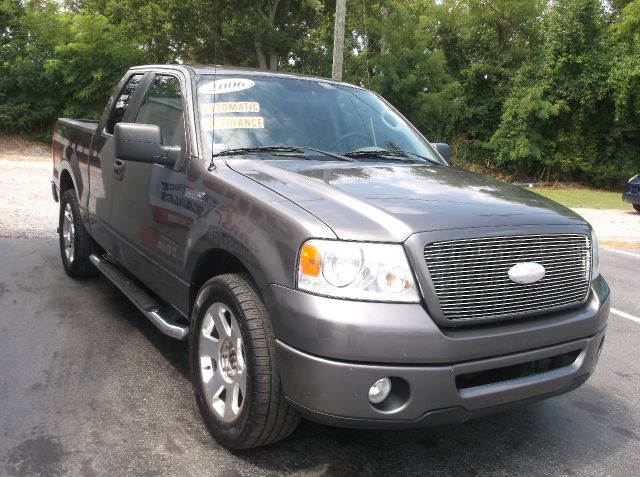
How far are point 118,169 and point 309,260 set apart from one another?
2.33 meters

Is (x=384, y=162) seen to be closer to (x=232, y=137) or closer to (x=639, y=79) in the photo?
A: (x=232, y=137)

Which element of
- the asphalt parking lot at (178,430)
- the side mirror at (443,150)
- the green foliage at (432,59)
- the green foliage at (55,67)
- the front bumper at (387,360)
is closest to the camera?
the front bumper at (387,360)

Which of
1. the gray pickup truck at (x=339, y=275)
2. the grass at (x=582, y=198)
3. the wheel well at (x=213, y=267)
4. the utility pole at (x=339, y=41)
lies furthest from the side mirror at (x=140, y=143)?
the grass at (x=582, y=198)

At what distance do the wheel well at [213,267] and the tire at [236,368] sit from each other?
13 centimetres

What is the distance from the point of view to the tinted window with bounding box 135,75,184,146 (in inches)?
150

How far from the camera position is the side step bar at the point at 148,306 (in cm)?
345

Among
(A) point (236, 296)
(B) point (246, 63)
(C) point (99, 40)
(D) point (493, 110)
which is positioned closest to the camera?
(A) point (236, 296)

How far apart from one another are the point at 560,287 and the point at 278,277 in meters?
1.29

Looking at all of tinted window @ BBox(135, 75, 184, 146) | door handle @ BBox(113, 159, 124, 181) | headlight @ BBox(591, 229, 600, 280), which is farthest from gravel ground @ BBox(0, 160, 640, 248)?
headlight @ BBox(591, 229, 600, 280)

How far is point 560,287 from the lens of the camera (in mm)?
2834

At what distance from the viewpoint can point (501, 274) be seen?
2627 mm

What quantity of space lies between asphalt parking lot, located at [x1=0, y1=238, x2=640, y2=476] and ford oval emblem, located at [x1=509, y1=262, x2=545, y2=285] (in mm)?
946

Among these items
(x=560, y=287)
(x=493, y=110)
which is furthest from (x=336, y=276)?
(x=493, y=110)

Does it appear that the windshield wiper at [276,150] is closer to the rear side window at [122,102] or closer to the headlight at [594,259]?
the headlight at [594,259]
